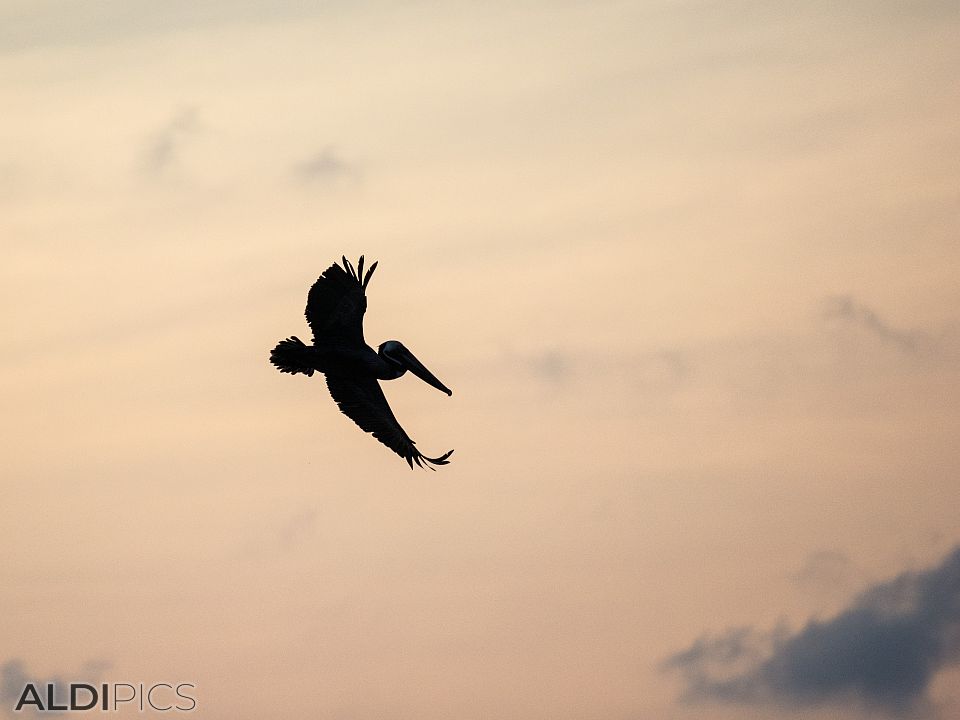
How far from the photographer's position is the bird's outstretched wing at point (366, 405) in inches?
4695

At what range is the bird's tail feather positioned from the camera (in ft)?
386

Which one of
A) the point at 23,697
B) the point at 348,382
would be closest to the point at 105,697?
the point at 23,697

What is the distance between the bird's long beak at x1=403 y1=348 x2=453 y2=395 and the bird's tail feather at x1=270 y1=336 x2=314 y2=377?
3.60 m

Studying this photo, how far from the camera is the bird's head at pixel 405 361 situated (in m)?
120

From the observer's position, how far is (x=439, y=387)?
121062 millimetres

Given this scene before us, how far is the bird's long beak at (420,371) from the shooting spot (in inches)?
4749

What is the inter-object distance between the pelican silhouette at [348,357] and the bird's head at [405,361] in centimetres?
6

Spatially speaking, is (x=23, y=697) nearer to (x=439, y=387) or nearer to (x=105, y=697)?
(x=105, y=697)

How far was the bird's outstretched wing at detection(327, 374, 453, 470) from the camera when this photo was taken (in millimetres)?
119250

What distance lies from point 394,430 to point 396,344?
288cm

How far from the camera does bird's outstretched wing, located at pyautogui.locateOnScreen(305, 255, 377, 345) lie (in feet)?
389

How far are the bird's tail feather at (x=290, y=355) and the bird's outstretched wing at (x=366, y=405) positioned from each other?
5.73 feet

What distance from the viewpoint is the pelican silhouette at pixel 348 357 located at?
388 feet

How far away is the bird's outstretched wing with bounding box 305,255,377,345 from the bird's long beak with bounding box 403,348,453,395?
2664mm
